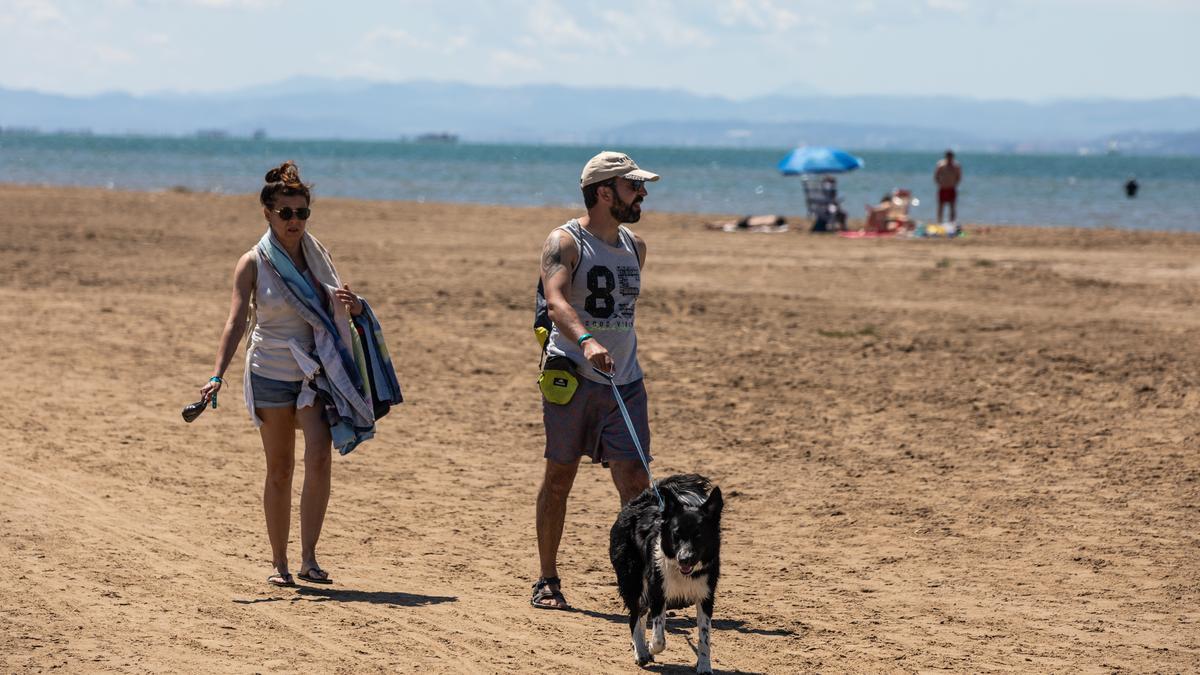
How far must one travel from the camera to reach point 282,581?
6160 millimetres

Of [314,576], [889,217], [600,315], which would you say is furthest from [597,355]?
[889,217]

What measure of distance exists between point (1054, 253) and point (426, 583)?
56.3 feet

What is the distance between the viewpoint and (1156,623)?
6.00 meters

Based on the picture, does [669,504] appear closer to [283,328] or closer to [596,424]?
[596,424]

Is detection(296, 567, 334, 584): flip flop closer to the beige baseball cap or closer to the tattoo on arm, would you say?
the tattoo on arm

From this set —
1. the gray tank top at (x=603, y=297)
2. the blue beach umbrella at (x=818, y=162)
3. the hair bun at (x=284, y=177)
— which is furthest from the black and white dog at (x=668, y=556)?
the blue beach umbrella at (x=818, y=162)

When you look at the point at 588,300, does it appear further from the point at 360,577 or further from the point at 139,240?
the point at 139,240

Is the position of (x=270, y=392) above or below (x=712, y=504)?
above

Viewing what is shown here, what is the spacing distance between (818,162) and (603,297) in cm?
2129

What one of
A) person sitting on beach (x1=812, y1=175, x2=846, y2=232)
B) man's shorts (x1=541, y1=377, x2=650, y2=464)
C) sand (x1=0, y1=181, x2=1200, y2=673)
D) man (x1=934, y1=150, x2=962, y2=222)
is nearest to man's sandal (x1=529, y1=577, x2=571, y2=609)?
sand (x1=0, y1=181, x2=1200, y2=673)

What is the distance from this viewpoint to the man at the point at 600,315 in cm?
562

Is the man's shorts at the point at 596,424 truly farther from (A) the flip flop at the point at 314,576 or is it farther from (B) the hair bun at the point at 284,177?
(B) the hair bun at the point at 284,177

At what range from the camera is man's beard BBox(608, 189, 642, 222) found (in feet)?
18.6

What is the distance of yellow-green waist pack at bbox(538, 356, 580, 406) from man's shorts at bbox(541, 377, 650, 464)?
58 mm
